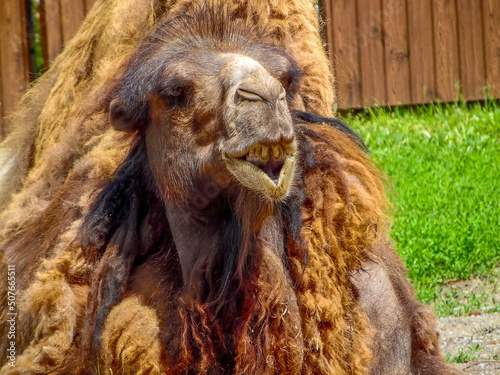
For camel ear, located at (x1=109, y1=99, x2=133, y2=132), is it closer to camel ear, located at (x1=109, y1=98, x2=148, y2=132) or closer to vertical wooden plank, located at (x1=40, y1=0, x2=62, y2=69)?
camel ear, located at (x1=109, y1=98, x2=148, y2=132)

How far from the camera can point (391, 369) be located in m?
3.03

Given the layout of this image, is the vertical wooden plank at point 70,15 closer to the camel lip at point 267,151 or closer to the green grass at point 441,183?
the green grass at point 441,183

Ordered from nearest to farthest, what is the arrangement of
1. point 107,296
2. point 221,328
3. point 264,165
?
point 264,165
point 221,328
point 107,296

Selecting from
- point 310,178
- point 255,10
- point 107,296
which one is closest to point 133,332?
point 107,296

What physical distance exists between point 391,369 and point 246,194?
874 mm

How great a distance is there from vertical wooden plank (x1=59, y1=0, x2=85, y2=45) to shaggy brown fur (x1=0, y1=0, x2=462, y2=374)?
5.02 m

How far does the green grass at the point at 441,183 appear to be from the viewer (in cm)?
606

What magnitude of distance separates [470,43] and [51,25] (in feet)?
15.5

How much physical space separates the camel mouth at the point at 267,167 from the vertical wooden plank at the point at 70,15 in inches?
249

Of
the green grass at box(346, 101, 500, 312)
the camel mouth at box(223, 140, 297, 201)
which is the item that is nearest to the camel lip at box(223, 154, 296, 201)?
the camel mouth at box(223, 140, 297, 201)

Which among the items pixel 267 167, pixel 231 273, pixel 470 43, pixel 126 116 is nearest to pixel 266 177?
pixel 267 167

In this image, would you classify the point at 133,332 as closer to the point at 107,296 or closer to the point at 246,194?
the point at 107,296

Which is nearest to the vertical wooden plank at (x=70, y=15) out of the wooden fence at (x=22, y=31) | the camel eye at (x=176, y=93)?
the wooden fence at (x=22, y=31)

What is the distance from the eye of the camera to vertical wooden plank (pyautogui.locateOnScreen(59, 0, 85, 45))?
852 cm
